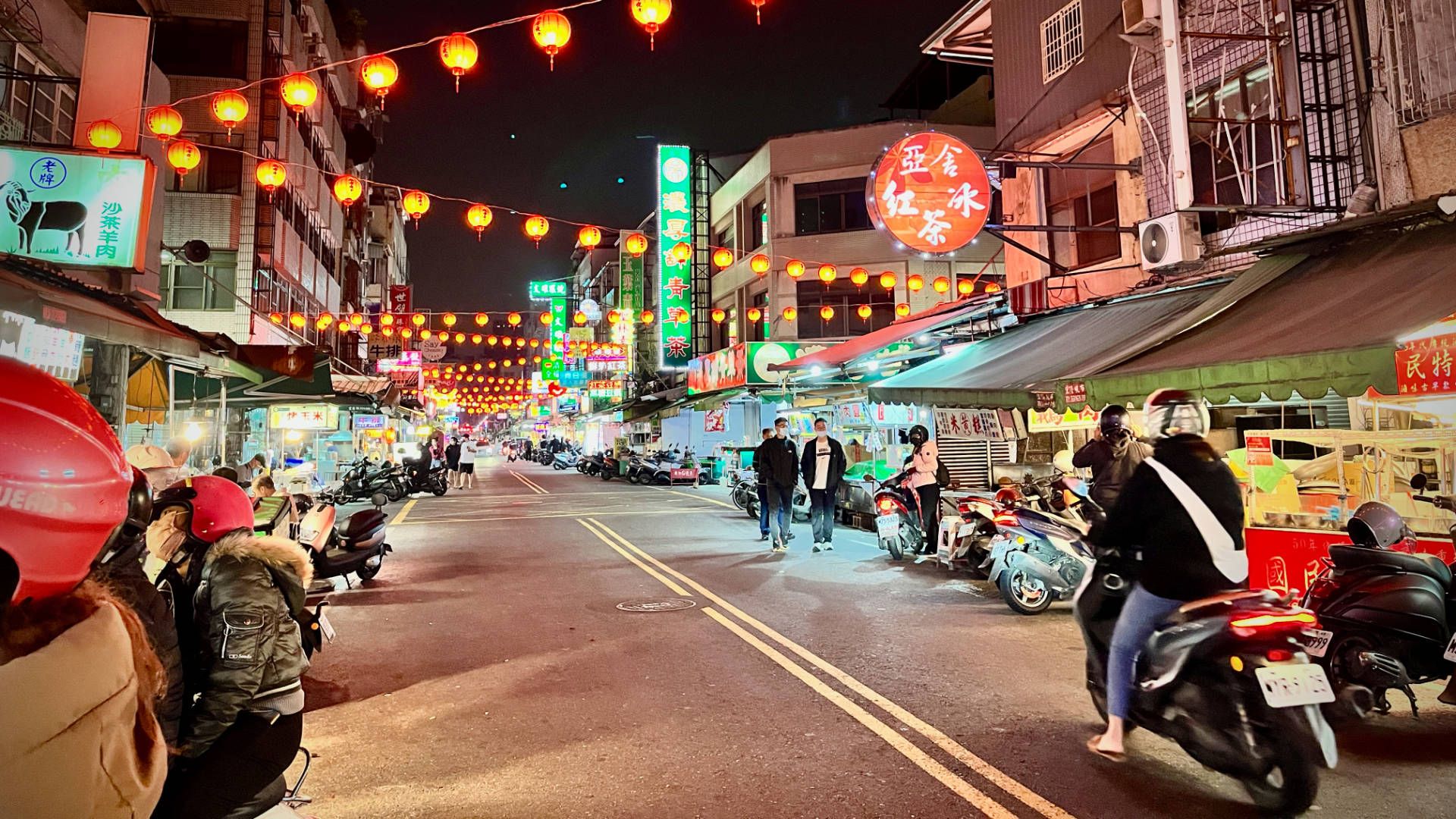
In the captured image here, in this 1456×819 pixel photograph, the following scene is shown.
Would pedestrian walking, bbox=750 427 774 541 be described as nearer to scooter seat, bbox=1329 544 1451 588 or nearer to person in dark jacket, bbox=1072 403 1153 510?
person in dark jacket, bbox=1072 403 1153 510

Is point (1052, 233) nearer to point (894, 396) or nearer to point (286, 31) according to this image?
point (894, 396)

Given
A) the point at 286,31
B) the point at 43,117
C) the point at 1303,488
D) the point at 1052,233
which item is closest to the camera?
the point at 1303,488

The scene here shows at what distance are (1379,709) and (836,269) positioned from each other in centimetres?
2444

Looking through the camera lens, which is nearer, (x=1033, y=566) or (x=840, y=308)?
(x=1033, y=566)

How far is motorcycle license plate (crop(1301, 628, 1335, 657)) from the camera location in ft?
12.5

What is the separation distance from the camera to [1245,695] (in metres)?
→ 3.61

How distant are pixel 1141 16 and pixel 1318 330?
5.70 m

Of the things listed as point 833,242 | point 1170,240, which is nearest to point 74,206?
point 1170,240

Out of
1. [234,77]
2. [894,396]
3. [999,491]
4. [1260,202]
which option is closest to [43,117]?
[234,77]

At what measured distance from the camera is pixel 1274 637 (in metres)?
3.64

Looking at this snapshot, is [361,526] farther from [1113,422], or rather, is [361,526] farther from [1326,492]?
[1326,492]

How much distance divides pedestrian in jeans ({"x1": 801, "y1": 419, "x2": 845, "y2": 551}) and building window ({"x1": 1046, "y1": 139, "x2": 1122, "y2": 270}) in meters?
5.31

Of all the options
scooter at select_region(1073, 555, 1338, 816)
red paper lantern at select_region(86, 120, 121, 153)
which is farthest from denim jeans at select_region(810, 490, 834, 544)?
red paper lantern at select_region(86, 120, 121, 153)

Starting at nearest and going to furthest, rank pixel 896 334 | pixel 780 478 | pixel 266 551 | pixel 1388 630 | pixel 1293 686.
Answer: pixel 266 551, pixel 1293 686, pixel 1388 630, pixel 780 478, pixel 896 334
